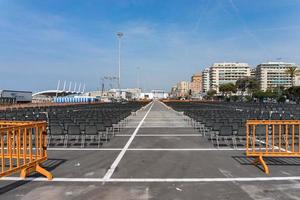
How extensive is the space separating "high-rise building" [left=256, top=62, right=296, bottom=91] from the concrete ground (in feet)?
573

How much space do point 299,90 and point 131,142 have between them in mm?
92402

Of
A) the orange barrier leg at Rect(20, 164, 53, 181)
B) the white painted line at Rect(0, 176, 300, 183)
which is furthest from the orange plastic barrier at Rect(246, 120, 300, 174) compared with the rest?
the orange barrier leg at Rect(20, 164, 53, 181)

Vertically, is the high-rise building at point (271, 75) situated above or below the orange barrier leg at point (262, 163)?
above

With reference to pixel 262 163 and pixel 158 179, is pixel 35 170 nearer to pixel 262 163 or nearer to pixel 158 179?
pixel 158 179

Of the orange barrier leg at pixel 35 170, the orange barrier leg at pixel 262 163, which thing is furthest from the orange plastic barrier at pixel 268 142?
the orange barrier leg at pixel 35 170

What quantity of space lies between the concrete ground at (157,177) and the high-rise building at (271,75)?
17480 centimetres

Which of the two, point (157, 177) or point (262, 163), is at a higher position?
point (262, 163)

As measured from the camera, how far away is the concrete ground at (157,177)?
639 cm

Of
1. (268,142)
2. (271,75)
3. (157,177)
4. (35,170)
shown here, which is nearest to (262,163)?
(157,177)

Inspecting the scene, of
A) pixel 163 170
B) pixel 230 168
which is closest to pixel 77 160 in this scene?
pixel 163 170

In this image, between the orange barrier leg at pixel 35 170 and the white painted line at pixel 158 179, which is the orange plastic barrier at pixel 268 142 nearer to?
the white painted line at pixel 158 179

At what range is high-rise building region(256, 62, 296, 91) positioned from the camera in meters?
178

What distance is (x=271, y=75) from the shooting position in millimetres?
184250

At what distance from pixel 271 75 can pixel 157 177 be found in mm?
189345
